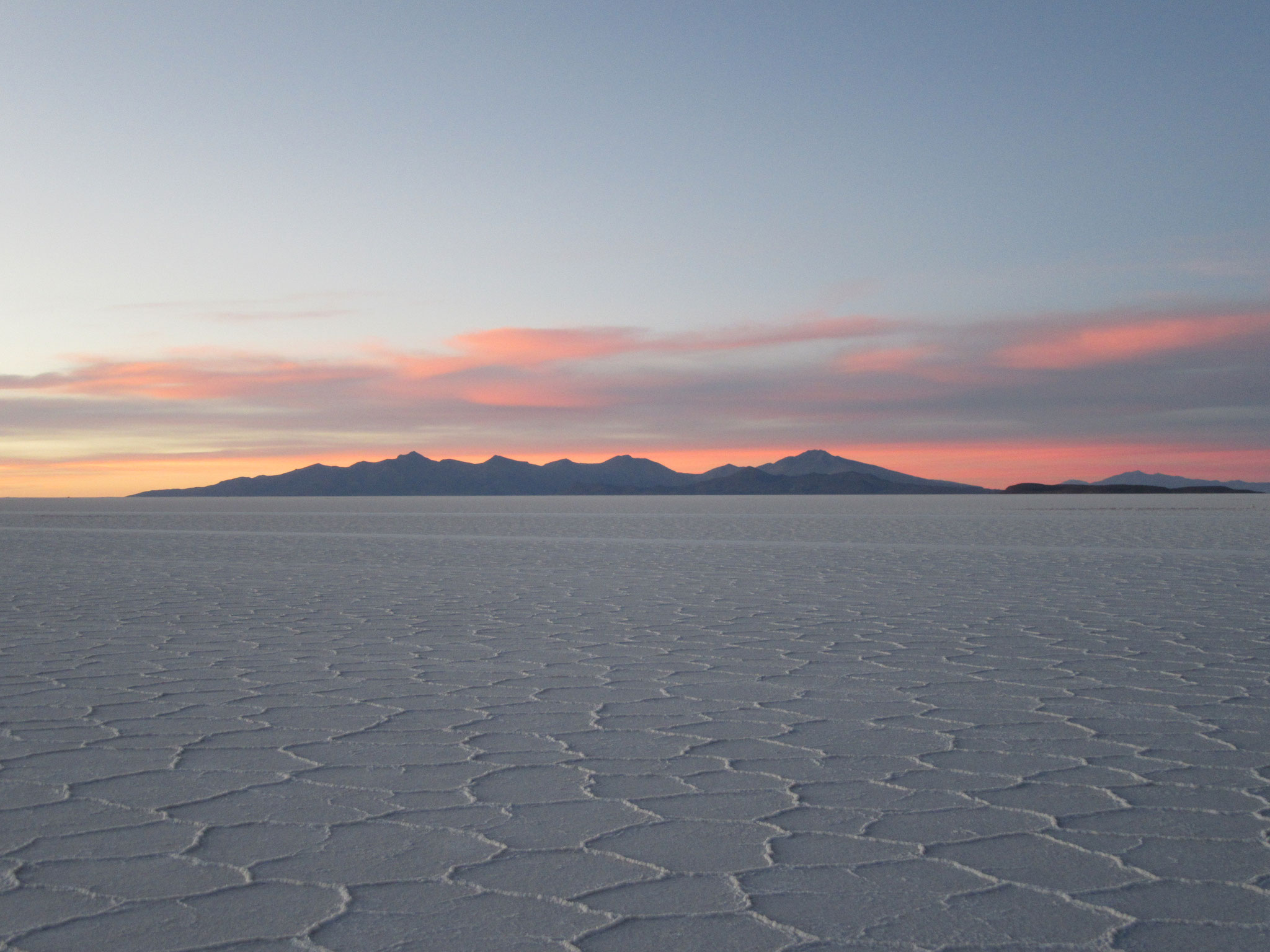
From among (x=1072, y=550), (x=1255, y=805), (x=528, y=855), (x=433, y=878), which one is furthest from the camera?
(x=1072, y=550)

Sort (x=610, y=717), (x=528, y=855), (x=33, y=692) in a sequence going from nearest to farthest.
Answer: (x=528, y=855)
(x=610, y=717)
(x=33, y=692)

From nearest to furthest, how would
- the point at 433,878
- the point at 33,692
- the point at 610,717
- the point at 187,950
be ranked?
1. the point at 187,950
2. the point at 433,878
3. the point at 610,717
4. the point at 33,692

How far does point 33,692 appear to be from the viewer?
13.5ft

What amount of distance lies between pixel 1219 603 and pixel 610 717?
17.5 feet

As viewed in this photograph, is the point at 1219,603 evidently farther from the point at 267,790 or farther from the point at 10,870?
the point at 10,870

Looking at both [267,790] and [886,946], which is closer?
[886,946]

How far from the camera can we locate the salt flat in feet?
6.40

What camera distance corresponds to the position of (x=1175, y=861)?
7.32ft

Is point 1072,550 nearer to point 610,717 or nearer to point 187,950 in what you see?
point 610,717

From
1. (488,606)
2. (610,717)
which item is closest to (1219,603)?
(488,606)

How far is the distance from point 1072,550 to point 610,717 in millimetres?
11155

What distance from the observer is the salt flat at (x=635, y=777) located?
6.40 ft

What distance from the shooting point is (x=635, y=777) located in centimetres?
290

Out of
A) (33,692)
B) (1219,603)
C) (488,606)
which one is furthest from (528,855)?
(1219,603)
